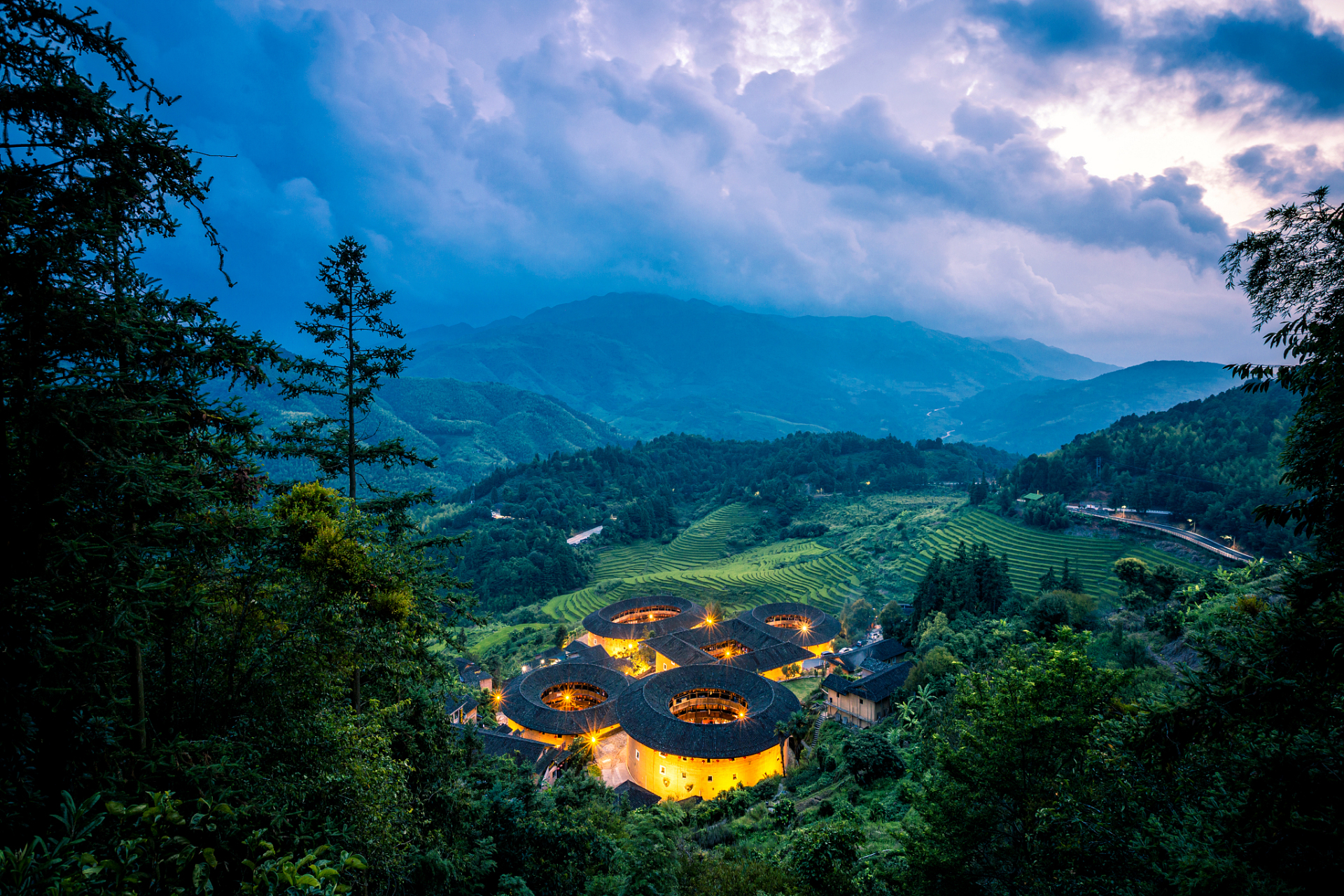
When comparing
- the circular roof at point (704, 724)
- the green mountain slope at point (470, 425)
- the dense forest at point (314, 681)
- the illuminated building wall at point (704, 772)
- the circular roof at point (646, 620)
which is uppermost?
the green mountain slope at point (470, 425)

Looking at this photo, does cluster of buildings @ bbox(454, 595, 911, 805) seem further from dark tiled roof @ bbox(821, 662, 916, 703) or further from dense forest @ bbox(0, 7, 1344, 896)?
dense forest @ bbox(0, 7, 1344, 896)

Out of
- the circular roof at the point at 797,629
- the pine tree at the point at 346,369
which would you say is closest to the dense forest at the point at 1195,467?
the circular roof at the point at 797,629

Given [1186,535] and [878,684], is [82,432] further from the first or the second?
[1186,535]

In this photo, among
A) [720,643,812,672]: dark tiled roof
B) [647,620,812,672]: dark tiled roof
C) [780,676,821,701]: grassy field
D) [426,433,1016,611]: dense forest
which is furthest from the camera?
[426,433,1016,611]: dense forest

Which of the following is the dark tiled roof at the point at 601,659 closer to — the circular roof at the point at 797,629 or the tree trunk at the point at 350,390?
the circular roof at the point at 797,629

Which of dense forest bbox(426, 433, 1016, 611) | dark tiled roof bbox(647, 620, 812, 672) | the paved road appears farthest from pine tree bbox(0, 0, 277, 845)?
dense forest bbox(426, 433, 1016, 611)

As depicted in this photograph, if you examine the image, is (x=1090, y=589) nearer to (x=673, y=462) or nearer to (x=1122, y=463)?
(x=1122, y=463)
